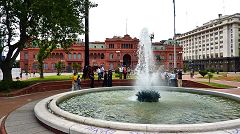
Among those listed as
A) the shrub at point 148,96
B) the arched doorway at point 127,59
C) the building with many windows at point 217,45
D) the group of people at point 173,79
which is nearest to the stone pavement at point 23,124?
the shrub at point 148,96

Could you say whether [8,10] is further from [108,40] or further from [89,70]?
[108,40]

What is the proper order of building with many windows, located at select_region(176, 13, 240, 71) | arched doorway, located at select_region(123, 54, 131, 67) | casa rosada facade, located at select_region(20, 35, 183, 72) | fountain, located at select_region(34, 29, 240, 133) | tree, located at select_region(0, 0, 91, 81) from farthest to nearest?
1. building with many windows, located at select_region(176, 13, 240, 71)
2. arched doorway, located at select_region(123, 54, 131, 67)
3. casa rosada facade, located at select_region(20, 35, 183, 72)
4. tree, located at select_region(0, 0, 91, 81)
5. fountain, located at select_region(34, 29, 240, 133)

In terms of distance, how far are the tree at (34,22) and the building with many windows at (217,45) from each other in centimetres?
8684

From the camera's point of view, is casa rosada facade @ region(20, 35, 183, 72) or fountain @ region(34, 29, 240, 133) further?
casa rosada facade @ region(20, 35, 183, 72)

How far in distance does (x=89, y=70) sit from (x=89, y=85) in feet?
7.65

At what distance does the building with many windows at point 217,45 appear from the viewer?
330ft

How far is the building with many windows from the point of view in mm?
100688

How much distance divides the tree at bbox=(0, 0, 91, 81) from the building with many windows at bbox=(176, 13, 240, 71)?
8684 centimetres

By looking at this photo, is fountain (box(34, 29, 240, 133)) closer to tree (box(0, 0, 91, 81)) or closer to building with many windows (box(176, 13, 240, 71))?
tree (box(0, 0, 91, 81))

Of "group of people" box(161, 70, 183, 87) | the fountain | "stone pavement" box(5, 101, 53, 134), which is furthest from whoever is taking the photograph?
"group of people" box(161, 70, 183, 87)

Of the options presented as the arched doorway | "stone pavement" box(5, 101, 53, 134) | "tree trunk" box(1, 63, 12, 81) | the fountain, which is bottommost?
"stone pavement" box(5, 101, 53, 134)

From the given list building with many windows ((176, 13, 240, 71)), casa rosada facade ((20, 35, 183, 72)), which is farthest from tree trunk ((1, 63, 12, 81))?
building with many windows ((176, 13, 240, 71))

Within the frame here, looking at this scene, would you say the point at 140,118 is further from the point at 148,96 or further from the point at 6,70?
the point at 6,70

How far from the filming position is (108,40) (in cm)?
8888
